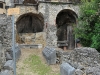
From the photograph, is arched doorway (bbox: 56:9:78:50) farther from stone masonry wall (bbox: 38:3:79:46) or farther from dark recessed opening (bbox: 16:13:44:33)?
dark recessed opening (bbox: 16:13:44:33)

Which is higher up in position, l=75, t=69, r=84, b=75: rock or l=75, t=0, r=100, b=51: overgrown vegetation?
l=75, t=0, r=100, b=51: overgrown vegetation

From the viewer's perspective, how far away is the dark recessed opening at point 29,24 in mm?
22859

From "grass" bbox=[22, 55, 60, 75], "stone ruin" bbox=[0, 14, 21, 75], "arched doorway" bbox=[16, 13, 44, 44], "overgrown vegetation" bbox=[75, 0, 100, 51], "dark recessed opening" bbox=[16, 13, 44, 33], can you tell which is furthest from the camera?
"dark recessed opening" bbox=[16, 13, 44, 33]

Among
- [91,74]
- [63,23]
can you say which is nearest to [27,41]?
[63,23]

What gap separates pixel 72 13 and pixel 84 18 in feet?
23.0

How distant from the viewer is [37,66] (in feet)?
36.4

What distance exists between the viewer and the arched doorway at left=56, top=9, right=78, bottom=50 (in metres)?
21.9

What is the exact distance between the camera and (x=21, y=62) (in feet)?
39.3

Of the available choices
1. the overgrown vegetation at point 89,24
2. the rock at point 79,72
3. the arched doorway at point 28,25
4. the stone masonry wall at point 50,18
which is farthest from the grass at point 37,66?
the arched doorway at point 28,25

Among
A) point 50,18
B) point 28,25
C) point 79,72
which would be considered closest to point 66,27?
point 50,18

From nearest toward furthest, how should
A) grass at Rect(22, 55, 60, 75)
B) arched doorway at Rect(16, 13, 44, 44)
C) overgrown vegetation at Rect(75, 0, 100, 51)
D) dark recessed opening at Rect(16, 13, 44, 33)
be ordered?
grass at Rect(22, 55, 60, 75) < overgrown vegetation at Rect(75, 0, 100, 51) < arched doorway at Rect(16, 13, 44, 44) < dark recessed opening at Rect(16, 13, 44, 33)

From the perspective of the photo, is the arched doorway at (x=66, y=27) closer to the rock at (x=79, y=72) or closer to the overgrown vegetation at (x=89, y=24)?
the overgrown vegetation at (x=89, y=24)

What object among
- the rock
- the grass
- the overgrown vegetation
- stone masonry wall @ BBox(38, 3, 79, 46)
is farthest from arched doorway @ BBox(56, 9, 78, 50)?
the rock

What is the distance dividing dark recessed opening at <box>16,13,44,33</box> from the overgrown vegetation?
323 inches
